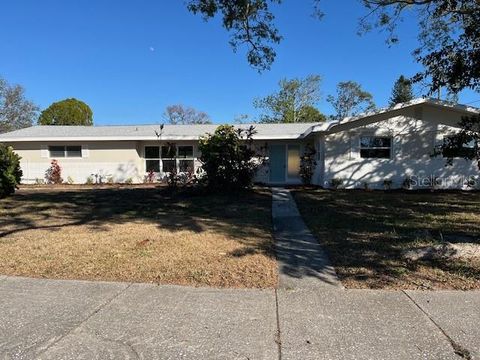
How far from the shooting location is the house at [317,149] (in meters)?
17.9

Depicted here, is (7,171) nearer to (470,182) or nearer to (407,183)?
(407,183)

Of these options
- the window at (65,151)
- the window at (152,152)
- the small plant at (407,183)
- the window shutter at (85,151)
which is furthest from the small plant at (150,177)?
the small plant at (407,183)

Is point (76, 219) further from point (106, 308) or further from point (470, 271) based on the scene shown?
point (470, 271)

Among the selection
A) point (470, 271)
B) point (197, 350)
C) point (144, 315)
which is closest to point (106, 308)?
point (144, 315)

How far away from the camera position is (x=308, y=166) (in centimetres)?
2062

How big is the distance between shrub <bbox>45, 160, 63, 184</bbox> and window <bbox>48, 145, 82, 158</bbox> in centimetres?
48

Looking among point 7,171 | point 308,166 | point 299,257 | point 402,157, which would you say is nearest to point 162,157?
point 308,166

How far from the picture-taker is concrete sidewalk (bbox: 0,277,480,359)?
11.9 feet

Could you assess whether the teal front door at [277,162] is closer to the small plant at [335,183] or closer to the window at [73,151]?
the small plant at [335,183]

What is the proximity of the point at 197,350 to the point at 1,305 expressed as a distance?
2417 millimetres

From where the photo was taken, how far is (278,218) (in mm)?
10531

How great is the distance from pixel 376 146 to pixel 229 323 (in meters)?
15.3

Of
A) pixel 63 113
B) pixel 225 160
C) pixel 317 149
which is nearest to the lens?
pixel 225 160

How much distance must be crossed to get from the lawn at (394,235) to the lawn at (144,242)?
1103mm
